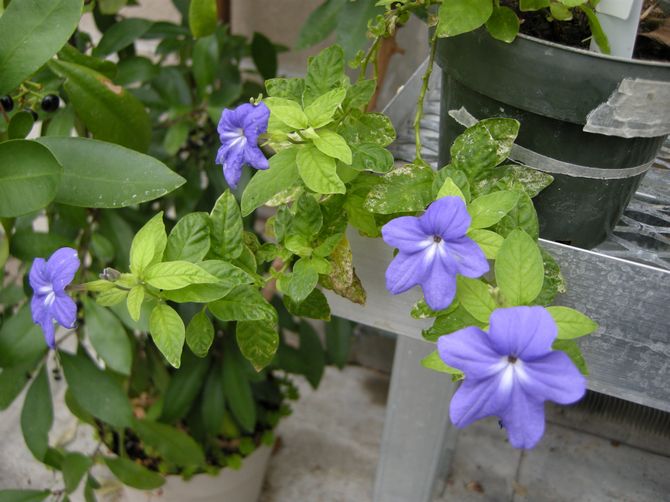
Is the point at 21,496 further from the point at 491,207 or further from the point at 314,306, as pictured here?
the point at 491,207

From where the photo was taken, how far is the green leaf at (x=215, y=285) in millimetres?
642

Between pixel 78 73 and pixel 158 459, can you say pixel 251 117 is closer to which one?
pixel 78 73

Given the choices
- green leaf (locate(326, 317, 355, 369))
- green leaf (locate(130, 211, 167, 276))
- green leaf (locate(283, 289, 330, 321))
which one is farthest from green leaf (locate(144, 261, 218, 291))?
green leaf (locate(326, 317, 355, 369))

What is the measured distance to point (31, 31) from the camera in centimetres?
75

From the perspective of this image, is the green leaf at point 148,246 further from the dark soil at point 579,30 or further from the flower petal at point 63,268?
the dark soil at point 579,30

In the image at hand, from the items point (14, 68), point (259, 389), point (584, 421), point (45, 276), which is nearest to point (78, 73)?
point (14, 68)

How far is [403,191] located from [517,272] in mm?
141

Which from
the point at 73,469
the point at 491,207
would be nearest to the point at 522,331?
the point at 491,207

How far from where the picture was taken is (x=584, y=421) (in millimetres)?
1810

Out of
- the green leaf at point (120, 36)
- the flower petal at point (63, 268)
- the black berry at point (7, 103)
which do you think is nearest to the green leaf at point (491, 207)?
the flower petal at point (63, 268)

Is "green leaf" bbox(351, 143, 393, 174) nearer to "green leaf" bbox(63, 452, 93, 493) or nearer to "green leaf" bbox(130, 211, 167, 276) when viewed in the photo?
"green leaf" bbox(130, 211, 167, 276)

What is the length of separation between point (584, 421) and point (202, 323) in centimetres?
138

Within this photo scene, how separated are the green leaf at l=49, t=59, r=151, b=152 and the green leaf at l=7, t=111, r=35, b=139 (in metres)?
0.07

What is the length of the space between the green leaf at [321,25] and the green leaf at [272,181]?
0.49m
